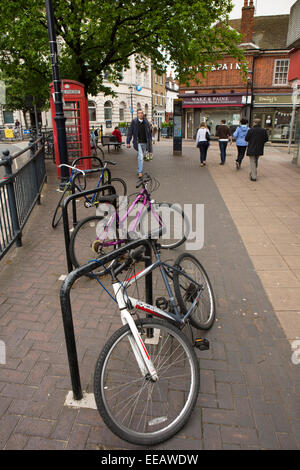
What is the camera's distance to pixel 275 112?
32.2 meters

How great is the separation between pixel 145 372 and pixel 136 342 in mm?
239

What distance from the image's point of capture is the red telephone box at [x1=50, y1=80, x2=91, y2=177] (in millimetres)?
11719

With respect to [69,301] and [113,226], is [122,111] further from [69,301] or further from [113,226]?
[69,301]

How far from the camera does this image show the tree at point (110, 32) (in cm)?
1093

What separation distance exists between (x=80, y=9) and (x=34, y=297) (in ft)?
34.6

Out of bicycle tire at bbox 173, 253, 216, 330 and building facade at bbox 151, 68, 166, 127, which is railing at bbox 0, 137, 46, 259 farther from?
building facade at bbox 151, 68, 166, 127

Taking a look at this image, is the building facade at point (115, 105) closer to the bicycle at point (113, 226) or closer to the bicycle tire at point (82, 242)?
the bicycle at point (113, 226)

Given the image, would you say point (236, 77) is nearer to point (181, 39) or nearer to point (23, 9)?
point (181, 39)

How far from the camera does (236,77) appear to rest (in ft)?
107

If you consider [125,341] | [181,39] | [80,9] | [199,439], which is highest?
[80,9]

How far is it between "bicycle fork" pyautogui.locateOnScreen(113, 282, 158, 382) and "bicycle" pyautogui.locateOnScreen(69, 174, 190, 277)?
6.21 ft

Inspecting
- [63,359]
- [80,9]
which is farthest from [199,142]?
[63,359]

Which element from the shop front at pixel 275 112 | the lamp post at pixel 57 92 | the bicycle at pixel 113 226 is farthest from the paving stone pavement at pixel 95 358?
the shop front at pixel 275 112

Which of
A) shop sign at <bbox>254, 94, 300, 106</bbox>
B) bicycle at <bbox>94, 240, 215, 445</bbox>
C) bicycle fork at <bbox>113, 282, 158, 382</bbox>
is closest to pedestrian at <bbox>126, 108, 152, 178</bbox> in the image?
bicycle at <bbox>94, 240, 215, 445</bbox>
